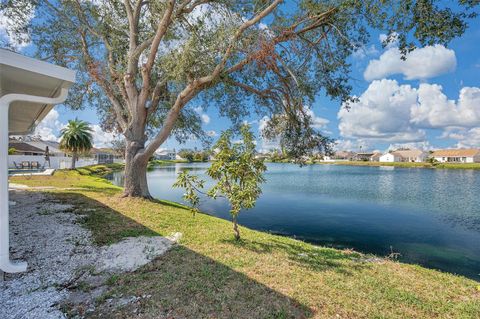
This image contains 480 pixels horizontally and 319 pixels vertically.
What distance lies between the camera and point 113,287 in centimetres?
460

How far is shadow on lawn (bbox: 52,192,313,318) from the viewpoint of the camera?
3.96m

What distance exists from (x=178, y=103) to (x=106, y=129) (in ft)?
26.4

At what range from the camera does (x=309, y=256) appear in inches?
276

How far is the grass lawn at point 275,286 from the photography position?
13.5 feet

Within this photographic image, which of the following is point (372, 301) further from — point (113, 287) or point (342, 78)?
point (342, 78)

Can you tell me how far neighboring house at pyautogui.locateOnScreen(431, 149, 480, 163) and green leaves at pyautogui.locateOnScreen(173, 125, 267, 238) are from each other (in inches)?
4087

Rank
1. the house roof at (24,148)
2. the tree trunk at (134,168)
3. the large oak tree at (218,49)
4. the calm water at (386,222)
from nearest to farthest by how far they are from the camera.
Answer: the large oak tree at (218,49) < the calm water at (386,222) < the tree trunk at (134,168) < the house roof at (24,148)

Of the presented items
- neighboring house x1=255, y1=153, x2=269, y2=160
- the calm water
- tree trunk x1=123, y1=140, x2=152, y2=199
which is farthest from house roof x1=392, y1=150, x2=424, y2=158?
neighboring house x1=255, y1=153, x2=269, y2=160

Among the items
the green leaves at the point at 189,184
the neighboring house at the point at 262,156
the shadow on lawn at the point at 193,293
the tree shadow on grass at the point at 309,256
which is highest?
the neighboring house at the point at 262,156

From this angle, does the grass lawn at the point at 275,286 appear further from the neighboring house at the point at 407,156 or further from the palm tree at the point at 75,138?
the neighboring house at the point at 407,156

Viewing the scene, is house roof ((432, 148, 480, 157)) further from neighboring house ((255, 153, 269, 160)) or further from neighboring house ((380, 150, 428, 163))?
neighboring house ((255, 153, 269, 160))

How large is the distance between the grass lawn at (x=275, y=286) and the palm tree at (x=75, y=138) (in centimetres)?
3611

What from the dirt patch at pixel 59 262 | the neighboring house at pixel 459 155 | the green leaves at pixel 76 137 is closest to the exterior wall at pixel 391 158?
the neighboring house at pixel 459 155

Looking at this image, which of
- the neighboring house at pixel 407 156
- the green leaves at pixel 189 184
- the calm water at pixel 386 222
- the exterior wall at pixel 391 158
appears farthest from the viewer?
the exterior wall at pixel 391 158
